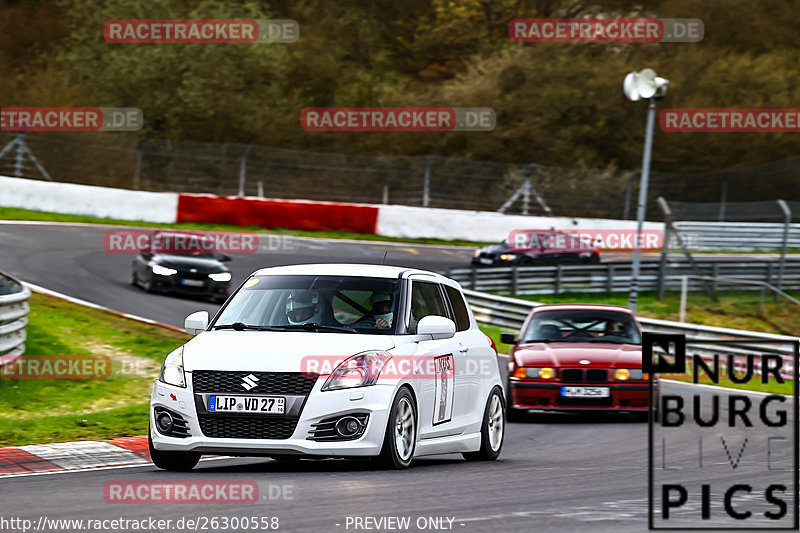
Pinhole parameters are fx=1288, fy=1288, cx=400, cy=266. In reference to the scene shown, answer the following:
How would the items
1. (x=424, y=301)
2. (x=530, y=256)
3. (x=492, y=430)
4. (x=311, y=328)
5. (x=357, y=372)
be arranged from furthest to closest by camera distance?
(x=530, y=256) → (x=492, y=430) → (x=424, y=301) → (x=311, y=328) → (x=357, y=372)

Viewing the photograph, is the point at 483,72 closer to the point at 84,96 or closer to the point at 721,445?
the point at 84,96

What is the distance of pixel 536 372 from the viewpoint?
48.8ft

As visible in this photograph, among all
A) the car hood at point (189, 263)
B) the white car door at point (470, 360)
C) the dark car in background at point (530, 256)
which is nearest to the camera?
the white car door at point (470, 360)

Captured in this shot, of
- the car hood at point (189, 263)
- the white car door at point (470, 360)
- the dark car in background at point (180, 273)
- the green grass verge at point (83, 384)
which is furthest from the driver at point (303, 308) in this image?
the car hood at point (189, 263)

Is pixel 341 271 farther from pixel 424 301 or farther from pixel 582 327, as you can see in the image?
pixel 582 327

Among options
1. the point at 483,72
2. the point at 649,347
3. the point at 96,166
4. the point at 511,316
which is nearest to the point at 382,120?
the point at 483,72

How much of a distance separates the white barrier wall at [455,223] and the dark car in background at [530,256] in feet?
4.45

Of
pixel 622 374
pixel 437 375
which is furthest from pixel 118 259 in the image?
pixel 437 375

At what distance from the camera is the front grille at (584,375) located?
48.1 feet

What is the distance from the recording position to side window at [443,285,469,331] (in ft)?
35.8

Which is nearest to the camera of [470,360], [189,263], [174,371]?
[174,371]

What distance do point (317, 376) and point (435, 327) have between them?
1.16m

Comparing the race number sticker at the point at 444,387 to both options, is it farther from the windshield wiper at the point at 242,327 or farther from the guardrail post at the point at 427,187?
the guardrail post at the point at 427,187

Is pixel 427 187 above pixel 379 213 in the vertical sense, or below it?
above
